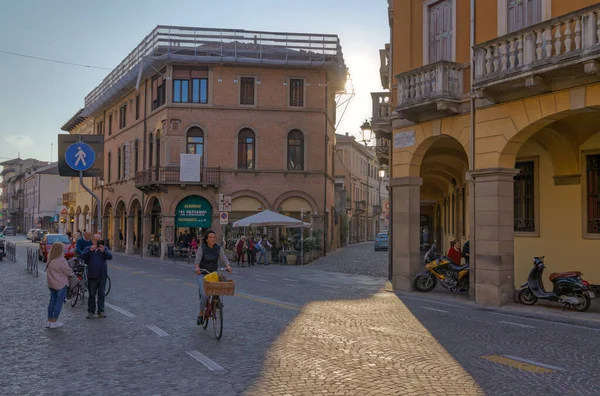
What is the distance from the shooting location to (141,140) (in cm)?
4134

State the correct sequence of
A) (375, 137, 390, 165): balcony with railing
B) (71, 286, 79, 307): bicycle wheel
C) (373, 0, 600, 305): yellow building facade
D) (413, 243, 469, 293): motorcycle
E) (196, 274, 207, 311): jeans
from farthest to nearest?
(375, 137, 390, 165): balcony with railing < (413, 243, 469, 293): motorcycle < (71, 286, 79, 307): bicycle wheel < (373, 0, 600, 305): yellow building facade < (196, 274, 207, 311): jeans

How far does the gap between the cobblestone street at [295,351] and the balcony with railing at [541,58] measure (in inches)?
198

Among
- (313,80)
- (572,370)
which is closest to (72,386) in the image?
(572,370)

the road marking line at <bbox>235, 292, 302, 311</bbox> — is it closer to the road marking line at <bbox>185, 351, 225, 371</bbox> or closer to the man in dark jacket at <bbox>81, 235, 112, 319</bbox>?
the man in dark jacket at <bbox>81, 235, 112, 319</bbox>

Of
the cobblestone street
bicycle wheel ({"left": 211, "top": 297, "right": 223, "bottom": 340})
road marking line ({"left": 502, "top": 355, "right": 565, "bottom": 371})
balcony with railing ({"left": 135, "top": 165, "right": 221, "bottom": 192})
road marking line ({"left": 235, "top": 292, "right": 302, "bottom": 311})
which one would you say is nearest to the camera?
the cobblestone street

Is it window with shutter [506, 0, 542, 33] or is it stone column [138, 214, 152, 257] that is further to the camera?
stone column [138, 214, 152, 257]

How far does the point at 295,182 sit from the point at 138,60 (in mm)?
12973

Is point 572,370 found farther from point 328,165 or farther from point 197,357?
point 328,165

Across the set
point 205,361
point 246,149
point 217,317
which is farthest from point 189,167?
point 205,361

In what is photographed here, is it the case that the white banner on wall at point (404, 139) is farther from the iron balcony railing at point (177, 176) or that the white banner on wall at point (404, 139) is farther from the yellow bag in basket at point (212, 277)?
the iron balcony railing at point (177, 176)

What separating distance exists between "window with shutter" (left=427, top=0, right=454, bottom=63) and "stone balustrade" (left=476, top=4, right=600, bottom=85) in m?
2.59

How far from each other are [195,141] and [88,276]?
25.9 m

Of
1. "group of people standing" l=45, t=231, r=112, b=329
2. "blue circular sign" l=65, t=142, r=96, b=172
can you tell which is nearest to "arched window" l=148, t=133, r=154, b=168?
"blue circular sign" l=65, t=142, r=96, b=172

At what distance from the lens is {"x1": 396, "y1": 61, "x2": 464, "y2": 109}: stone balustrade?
15680 millimetres
